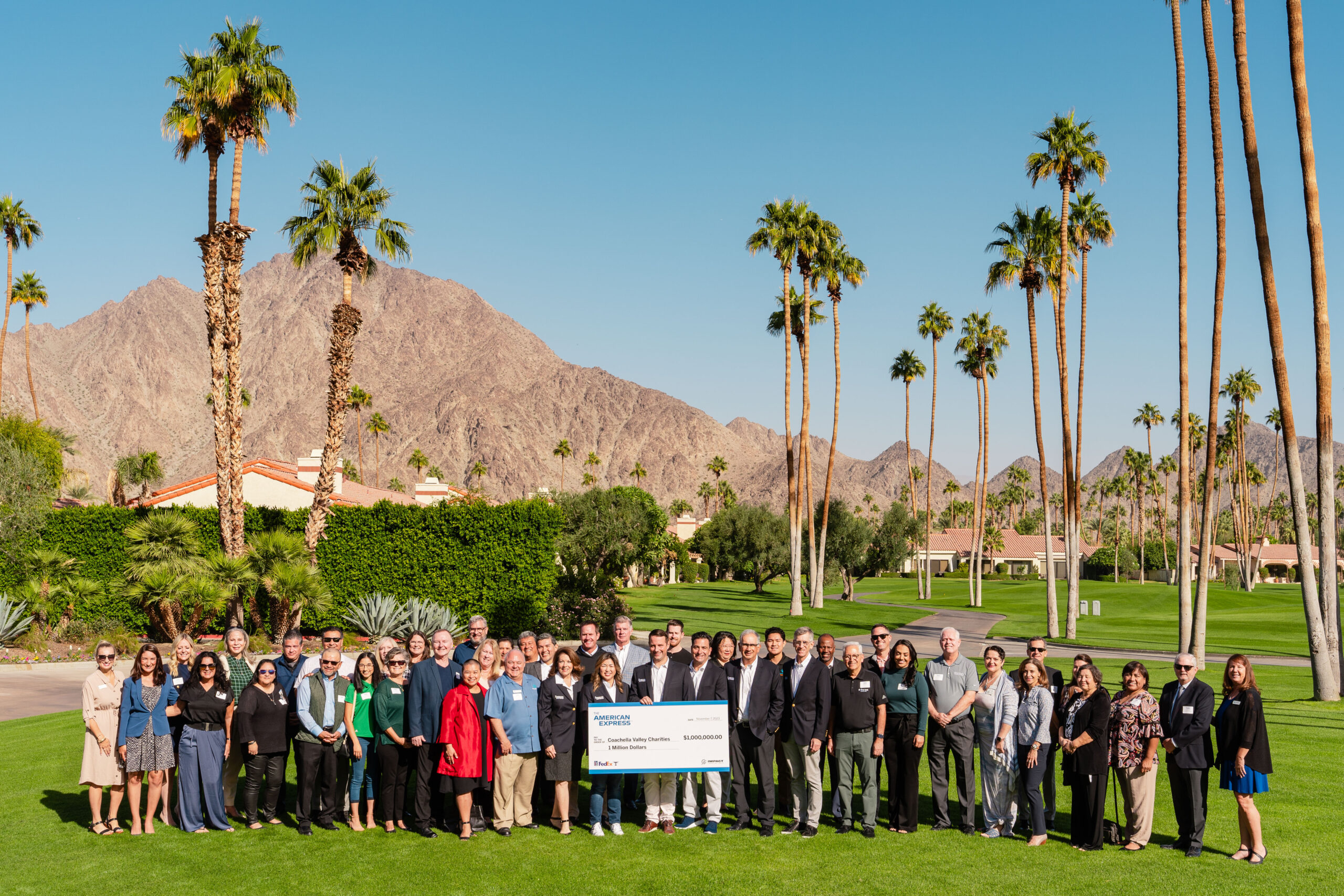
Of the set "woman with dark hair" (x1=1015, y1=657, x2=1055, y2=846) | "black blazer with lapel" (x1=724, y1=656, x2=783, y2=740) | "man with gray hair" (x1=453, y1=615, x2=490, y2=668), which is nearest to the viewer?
"woman with dark hair" (x1=1015, y1=657, x2=1055, y2=846)

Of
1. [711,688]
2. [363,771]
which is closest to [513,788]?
[363,771]

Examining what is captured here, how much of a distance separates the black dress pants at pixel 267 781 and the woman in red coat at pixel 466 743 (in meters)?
1.74

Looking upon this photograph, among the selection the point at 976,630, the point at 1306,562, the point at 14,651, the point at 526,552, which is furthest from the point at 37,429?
the point at 1306,562

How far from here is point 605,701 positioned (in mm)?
10148

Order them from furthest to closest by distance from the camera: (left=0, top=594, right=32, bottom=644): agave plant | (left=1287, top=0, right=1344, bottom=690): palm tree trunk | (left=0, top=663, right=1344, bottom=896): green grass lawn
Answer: (left=0, top=594, right=32, bottom=644): agave plant → (left=1287, top=0, right=1344, bottom=690): palm tree trunk → (left=0, top=663, right=1344, bottom=896): green grass lawn

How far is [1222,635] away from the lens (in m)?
40.1

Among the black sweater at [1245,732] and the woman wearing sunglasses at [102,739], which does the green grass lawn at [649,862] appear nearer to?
the woman wearing sunglasses at [102,739]

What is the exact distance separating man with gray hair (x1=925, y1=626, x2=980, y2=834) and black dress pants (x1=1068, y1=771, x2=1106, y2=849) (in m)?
0.95

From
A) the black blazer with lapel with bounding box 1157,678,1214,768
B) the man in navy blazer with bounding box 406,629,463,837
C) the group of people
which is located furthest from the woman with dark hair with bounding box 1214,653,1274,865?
the man in navy blazer with bounding box 406,629,463,837

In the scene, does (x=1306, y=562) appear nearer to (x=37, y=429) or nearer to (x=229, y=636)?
(x=229, y=636)

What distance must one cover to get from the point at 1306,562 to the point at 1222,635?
79.9ft

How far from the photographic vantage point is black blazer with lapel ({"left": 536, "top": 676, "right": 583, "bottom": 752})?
9.88 m

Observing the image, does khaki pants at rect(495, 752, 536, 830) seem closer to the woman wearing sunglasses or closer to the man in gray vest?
the man in gray vest

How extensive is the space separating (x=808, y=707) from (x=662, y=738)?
5.03 ft
